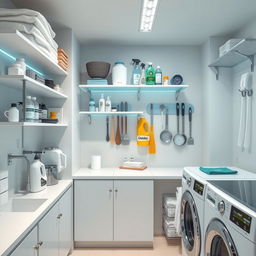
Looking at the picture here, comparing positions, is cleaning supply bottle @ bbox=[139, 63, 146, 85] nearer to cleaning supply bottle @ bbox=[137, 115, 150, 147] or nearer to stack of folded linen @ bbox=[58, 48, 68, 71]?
cleaning supply bottle @ bbox=[137, 115, 150, 147]

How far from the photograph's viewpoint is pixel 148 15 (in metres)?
2.27

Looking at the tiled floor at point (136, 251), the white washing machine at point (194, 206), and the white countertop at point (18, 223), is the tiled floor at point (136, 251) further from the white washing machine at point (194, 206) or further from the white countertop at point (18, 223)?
the white countertop at point (18, 223)

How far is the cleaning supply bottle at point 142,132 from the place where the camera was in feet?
10.3

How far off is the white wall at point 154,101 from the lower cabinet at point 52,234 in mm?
842

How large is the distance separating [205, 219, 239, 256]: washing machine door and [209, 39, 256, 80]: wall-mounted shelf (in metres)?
1.61

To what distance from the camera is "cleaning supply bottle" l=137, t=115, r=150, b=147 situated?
10.3ft

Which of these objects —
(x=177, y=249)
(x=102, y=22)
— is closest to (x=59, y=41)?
(x=102, y=22)

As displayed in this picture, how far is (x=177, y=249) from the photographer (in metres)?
2.79

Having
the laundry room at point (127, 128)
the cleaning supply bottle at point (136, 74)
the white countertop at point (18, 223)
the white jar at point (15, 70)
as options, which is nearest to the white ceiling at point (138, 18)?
the laundry room at point (127, 128)

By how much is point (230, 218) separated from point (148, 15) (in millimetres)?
1915

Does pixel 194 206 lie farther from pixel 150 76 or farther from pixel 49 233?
pixel 150 76

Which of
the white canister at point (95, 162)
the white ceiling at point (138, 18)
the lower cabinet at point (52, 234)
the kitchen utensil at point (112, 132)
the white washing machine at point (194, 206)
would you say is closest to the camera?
the lower cabinet at point (52, 234)

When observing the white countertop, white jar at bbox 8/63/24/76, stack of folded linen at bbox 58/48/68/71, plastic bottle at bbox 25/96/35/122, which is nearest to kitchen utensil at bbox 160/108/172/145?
stack of folded linen at bbox 58/48/68/71

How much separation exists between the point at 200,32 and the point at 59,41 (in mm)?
1680
